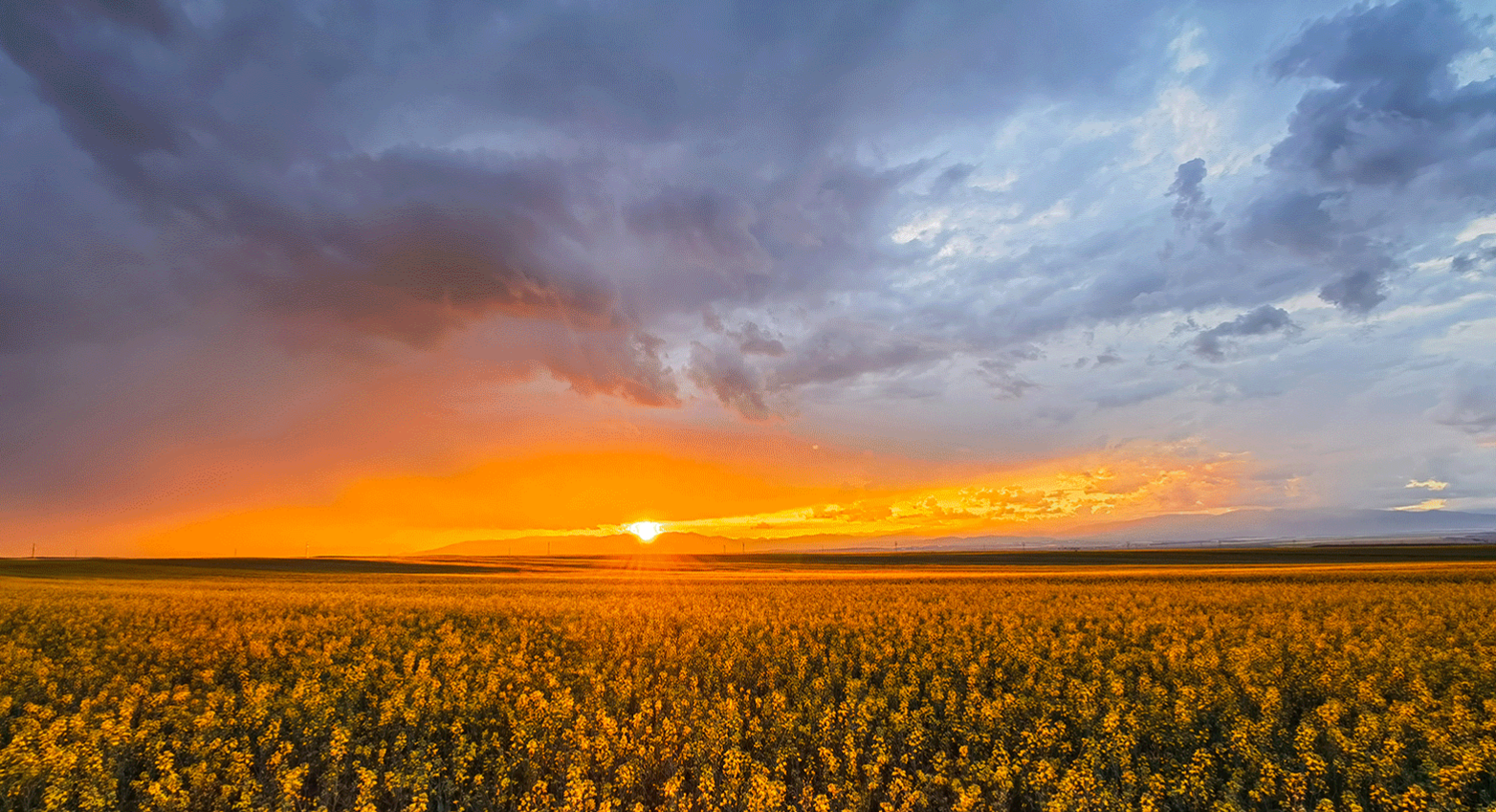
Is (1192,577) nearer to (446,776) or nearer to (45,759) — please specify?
(446,776)

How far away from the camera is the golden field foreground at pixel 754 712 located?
12.4 metres

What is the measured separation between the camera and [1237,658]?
20438mm

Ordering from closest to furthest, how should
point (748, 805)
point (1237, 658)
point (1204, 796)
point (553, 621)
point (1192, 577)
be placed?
1. point (748, 805)
2. point (1204, 796)
3. point (1237, 658)
4. point (553, 621)
5. point (1192, 577)

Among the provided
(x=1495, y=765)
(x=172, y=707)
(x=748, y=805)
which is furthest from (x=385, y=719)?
(x=1495, y=765)

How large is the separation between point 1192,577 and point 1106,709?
5666cm

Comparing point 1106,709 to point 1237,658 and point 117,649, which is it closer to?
point 1237,658

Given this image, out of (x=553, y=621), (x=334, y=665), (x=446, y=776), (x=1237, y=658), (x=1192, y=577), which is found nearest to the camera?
(x=446, y=776)

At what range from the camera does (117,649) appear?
22.8m

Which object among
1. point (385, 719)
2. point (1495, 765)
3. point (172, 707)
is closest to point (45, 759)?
point (172, 707)

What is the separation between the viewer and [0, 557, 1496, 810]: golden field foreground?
12.4 metres

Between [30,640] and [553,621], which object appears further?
[553,621]

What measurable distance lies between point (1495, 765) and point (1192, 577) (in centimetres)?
5729

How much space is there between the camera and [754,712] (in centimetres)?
1873

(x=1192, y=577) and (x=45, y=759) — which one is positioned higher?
(x=45, y=759)
